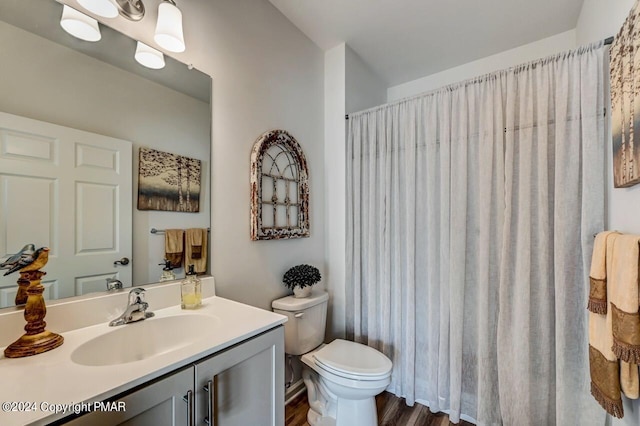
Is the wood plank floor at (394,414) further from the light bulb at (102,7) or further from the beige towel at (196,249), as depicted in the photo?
the light bulb at (102,7)

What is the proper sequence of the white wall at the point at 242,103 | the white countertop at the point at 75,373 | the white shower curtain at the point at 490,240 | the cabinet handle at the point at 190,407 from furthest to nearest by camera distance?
the white wall at the point at 242,103
the white shower curtain at the point at 490,240
the cabinet handle at the point at 190,407
the white countertop at the point at 75,373

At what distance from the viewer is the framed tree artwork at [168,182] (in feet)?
3.99

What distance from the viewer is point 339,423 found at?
150 cm

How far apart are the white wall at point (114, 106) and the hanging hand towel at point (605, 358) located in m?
1.76

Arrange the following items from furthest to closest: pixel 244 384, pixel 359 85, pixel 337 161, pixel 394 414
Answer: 1. pixel 359 85
2. pixel 337 161
3. pixel 394 414
4. pixel 244 384

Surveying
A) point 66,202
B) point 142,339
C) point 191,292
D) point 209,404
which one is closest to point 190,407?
point 209,404

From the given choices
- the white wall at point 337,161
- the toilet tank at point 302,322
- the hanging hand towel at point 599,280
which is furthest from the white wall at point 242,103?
the hanging hand towel at point 599,280

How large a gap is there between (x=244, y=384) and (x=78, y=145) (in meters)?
1.10

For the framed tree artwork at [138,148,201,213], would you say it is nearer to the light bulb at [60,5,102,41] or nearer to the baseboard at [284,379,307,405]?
the light bulb at [60,5,102,41]

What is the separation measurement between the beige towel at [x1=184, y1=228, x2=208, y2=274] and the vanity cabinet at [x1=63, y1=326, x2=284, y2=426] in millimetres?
558

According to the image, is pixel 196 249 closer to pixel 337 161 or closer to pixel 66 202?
pixel 66 202

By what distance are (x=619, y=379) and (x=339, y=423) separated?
125 cm

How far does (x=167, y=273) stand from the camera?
1.27 metres

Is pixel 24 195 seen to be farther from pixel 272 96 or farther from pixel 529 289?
pixel 529 289
